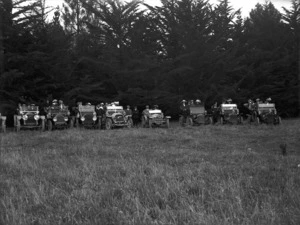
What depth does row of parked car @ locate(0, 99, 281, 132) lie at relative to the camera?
1948 cm

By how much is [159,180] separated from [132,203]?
1298 mm

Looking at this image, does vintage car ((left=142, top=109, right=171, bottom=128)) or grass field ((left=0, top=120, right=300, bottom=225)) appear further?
vintage car ((left=142, top=109, right=171, bottom=128))

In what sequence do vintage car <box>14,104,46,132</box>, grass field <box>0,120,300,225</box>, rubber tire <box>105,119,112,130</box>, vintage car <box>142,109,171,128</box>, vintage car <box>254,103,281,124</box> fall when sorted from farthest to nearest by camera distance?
vintage car <box>254,103,281,124</box> → vintage car <box>142,109,171,128</box> → rubber tire <box>105,119,112,130</box> → vintage car <box>14,104,46,132</box> → grass field <box>0,120,300,225</box>

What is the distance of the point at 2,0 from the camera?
78.3 feet

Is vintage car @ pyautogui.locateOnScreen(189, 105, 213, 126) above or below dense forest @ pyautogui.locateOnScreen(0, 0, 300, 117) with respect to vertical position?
below

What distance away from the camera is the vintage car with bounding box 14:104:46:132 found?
62.1 ft

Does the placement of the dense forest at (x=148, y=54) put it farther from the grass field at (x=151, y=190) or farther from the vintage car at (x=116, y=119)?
the grass field at (x=151, y=190)

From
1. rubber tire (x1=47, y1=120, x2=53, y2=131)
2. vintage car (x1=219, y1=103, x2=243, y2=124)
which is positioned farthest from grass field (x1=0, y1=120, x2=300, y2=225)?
vintage car (x1=219, y1=103, x2=243, y2=124)

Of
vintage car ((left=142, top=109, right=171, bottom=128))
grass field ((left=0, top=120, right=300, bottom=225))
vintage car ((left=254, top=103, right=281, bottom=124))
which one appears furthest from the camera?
vintage car ((left=254, top=103, right=281, bottom=124))

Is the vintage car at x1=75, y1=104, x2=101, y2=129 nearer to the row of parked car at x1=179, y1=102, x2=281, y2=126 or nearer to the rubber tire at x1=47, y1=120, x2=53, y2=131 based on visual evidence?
the rubber tire at x1=47, y1=120, x2=53, y2=131

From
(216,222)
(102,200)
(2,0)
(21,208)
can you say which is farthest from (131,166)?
(2,0)

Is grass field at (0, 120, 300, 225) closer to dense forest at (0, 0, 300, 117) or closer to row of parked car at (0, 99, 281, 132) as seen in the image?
row of parked car at (0, 99, 281, 132)

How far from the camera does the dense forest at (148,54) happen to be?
2483cm

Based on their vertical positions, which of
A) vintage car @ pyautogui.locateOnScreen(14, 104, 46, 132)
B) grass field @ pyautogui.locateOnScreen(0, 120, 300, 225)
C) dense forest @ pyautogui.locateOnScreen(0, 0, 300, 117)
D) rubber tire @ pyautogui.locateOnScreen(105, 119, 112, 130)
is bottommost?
grass field @ pyautogui.locateOnScreen(0, 120, 300, 225)
